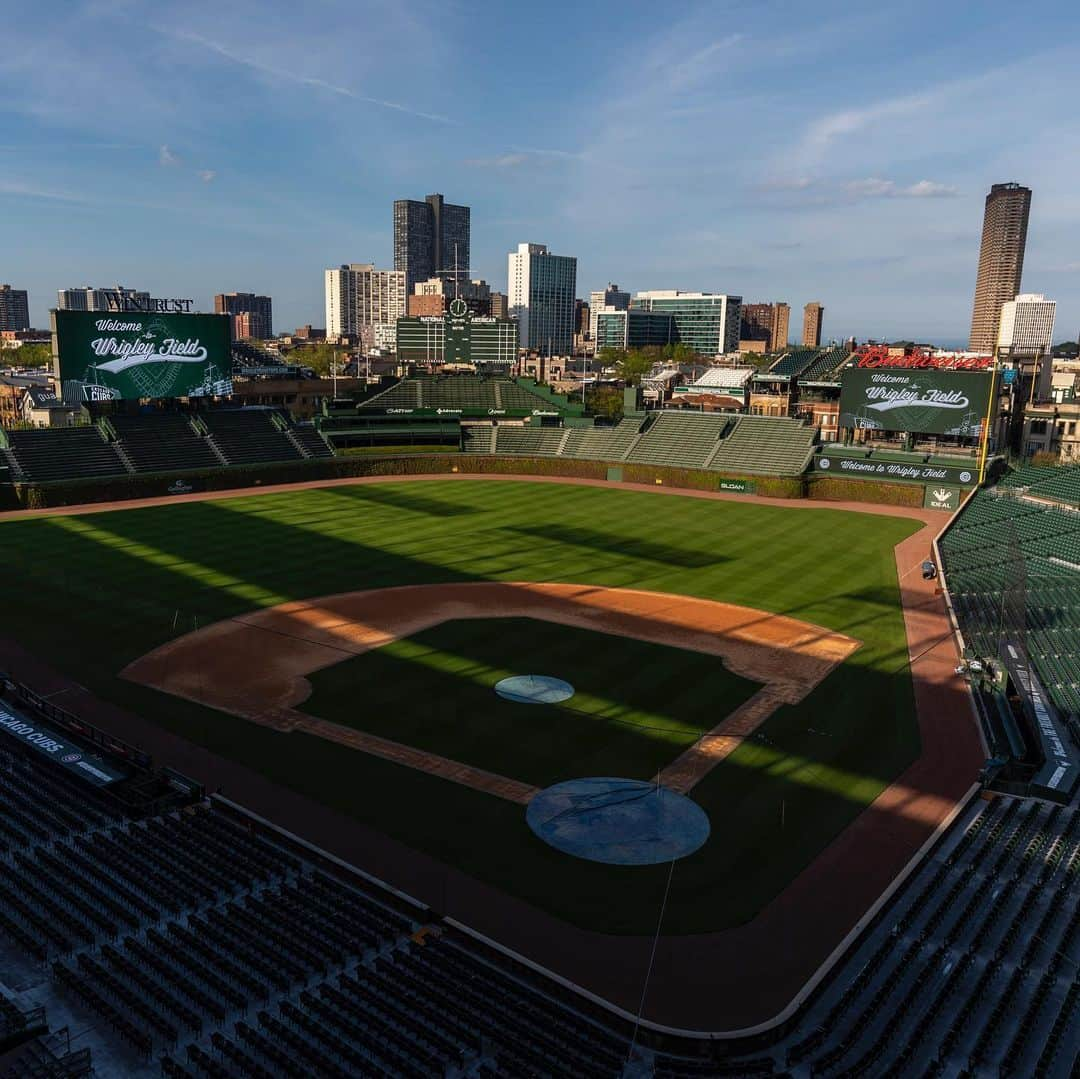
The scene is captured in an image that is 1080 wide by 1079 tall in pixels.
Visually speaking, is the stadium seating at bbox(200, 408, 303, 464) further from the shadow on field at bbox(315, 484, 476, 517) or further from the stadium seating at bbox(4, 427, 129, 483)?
the stadium seating at bbox(4, 427, 129, 483)

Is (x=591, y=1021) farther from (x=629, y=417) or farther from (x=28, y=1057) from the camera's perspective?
(x=629, y=417)

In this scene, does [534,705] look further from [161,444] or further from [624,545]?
[161,444]

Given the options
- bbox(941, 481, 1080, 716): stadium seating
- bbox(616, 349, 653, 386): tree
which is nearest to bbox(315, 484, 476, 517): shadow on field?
bbox(941, 481, 1080, 716): stadium seating

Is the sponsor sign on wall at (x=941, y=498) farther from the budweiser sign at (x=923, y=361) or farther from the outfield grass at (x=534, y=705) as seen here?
the outfield grass at (x=534, y=705)

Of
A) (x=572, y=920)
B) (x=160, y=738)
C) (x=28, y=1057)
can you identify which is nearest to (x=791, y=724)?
(x=572, y=920)

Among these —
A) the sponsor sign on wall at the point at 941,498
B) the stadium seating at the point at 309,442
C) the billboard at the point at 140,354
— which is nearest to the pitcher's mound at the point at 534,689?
the sponsor sign on wall at the point at 941,498

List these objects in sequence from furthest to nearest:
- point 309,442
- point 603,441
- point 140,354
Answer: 1. point 603,441
2. point 309,442
3. point 140,354

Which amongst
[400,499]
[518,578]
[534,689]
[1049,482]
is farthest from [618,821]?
[1049,482]
